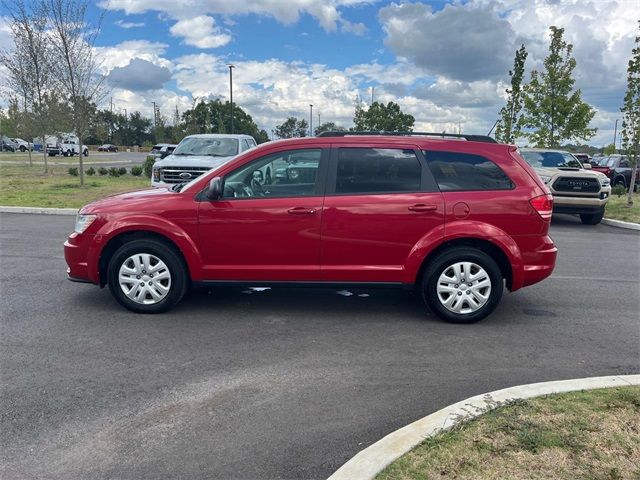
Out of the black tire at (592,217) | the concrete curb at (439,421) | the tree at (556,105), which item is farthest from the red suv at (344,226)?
the tree at (556,105)

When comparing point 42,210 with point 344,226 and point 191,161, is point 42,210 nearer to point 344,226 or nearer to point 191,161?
point 191,161

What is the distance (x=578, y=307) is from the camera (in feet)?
20.1

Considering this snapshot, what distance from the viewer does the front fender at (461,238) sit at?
521 cm

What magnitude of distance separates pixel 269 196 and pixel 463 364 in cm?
242

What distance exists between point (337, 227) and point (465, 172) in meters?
1.42

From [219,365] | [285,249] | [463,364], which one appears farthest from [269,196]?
[463,364]

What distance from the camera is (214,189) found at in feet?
17.0

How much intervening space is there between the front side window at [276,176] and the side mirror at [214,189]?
96 mm

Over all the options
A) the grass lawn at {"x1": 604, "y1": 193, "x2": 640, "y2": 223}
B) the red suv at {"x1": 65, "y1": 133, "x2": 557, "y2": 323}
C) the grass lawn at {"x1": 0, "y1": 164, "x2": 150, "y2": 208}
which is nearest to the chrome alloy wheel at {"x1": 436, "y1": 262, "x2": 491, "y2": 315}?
the red suv at {"x1": 65, "y1": 133, "x2": 557, "y2": 323}

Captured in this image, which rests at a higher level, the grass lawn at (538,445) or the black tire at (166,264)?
the black tire at (166,264)

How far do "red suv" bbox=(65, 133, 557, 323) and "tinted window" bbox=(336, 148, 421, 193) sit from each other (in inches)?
0.4

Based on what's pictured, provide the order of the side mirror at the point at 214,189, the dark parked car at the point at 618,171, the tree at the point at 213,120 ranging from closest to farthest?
1. the side mirror at the point at 214,189
2. the dark parked car at the point at 618,171
3. the tree at the point at 213,120

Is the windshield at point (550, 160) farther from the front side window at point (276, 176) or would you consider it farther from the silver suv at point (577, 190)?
the front side window at point (276, 176)

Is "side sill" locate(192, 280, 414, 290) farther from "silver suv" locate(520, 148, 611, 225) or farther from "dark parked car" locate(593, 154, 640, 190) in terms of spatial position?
"dark parked car" locate(593, 154, 640, 190)
